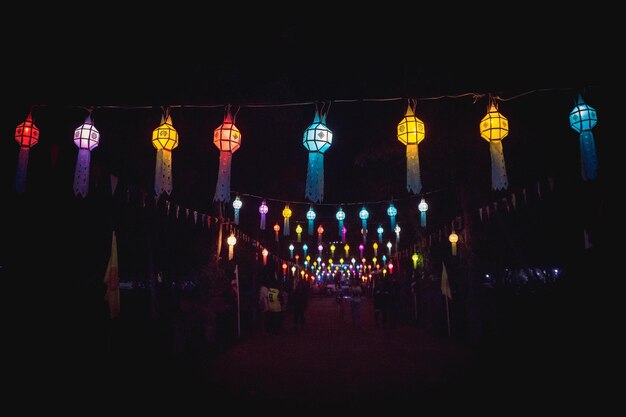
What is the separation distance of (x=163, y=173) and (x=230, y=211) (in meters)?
9.25

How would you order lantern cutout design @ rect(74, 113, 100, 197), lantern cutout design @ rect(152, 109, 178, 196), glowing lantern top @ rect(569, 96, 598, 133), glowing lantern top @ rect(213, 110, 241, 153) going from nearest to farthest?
1. glowing lantern top @ rect(569, 96, 598, 133)
2. lantern cutout design @ rect(74, 113, 100, 197)
3. lantern cutout design @ rect(152, 109, 178, 196)
4. glowing lantern top @ rect(213, 110, 241, 153)

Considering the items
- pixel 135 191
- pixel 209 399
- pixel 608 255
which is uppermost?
pixel 135 191

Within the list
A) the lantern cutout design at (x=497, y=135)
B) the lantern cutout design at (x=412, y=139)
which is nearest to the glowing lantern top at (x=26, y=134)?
the lantern cutout design at (x=412, y=139)

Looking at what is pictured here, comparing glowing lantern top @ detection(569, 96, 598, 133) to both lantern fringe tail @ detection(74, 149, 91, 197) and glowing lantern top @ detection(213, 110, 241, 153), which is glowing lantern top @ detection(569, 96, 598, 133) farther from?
lantern fringe tail @ detection(74, 149, 91, 197)

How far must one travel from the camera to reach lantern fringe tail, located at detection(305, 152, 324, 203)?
614 centimetres

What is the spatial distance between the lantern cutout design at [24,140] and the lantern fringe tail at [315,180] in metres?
4.50

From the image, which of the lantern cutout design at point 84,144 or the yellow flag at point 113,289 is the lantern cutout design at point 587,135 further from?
the lantern cutout design at point 84,144

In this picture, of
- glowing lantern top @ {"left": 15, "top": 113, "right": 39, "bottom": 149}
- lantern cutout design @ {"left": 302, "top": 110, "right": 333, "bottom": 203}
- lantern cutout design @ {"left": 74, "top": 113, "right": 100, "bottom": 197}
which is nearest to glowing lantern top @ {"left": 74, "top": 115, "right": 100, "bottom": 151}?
lantern cutout design @ {"left": 74, "top": 113, "right": 100, "bottom": 197}

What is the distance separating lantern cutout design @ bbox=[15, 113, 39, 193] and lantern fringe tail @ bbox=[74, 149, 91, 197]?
942 millimetres

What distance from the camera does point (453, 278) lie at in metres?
14.3

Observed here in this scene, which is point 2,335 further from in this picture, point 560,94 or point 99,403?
point 560,94

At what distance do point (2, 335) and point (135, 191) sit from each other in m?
3.15

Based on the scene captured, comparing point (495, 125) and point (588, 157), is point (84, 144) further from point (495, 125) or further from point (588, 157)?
point (588, 157)

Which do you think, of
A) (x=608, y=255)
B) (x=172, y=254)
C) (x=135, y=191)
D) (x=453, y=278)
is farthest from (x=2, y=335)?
(x=453, y=278)
